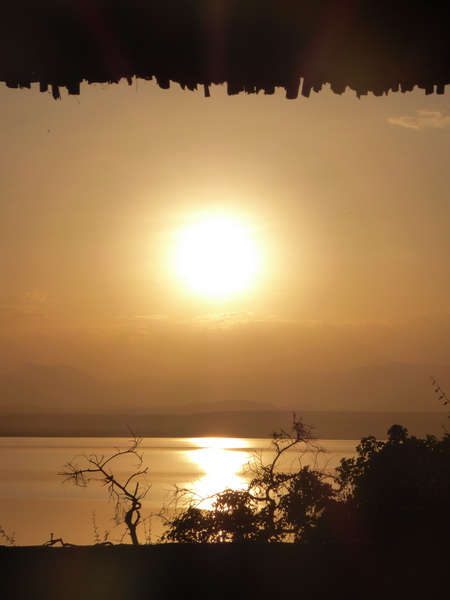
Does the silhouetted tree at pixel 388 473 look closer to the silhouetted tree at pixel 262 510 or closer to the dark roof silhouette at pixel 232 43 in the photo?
the silhouetted tree at pixel 262 510

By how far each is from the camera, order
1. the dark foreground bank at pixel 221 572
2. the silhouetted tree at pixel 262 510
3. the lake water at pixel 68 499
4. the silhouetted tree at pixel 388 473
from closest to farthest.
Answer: the dark foreground bank at pixel 221 572 → the silhouetted tree at pixel 388 473 → the silhouetted tree at pixel 262 510 → the lake water at pixel 68 499

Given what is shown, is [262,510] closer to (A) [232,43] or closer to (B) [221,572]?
(B) [221,572]

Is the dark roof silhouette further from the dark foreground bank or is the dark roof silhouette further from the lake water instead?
the lake water

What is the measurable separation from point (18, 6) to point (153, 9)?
1.82 feet

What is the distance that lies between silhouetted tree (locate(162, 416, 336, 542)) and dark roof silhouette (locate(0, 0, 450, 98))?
16554mm

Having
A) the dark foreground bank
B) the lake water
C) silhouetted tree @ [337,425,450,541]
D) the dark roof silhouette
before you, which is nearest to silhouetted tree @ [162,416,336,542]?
silhouetted tree @ [337,425,450,541]

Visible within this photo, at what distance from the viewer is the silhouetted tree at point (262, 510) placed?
1966 centimetres

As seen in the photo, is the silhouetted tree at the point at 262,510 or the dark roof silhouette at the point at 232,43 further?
the silhouetted tree at the point at 262,510

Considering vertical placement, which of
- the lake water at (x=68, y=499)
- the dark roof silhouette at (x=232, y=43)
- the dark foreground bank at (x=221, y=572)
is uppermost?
the lake water at (x=68, y=499)

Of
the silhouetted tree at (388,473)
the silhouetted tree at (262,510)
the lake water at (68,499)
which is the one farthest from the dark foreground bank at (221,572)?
the lake water at (68,499)

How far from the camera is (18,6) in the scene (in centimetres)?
301

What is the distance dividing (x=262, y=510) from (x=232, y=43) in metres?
18.0

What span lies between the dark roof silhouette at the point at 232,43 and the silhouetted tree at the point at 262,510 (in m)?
16.6

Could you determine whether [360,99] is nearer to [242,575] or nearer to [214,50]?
[214,50]
